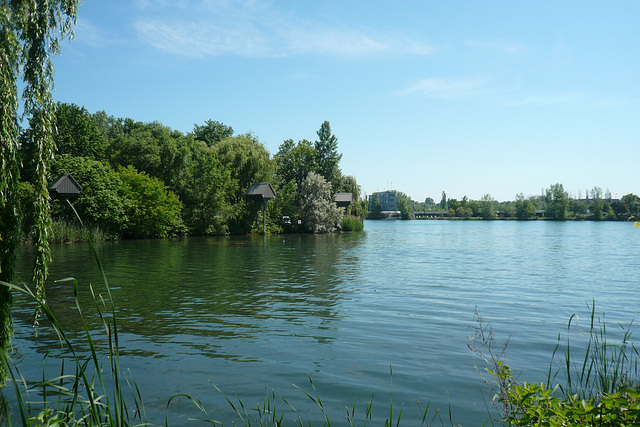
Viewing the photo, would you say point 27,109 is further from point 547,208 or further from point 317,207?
point 547,208

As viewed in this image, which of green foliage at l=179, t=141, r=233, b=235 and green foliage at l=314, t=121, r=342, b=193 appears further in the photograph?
green foliage at l=314, t=121, r=342, b=193

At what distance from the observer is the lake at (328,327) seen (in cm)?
593

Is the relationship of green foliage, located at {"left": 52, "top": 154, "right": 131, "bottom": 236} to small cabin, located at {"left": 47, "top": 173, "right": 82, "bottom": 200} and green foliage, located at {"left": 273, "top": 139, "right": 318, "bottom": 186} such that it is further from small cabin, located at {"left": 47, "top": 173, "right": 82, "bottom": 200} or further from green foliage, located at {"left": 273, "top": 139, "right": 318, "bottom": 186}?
green foliage, located at {"left": 273, "top": 139, "right": 318, "bottom": 186}

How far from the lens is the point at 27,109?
5352mm

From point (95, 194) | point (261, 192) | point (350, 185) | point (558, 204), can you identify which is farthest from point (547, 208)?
point (95, 194)

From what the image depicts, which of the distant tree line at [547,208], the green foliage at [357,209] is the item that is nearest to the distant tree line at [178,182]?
the green foliage at [357,209]

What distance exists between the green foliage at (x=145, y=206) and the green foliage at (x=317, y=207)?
16.8 metres

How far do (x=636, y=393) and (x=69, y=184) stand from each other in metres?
36.3

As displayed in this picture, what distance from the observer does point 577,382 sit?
5.98 metres

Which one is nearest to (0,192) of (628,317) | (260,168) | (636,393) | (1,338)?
(1,338)

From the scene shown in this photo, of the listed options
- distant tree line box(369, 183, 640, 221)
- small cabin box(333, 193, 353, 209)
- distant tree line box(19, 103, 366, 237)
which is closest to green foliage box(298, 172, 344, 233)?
distant tree line box(19, 103, 366, 237)

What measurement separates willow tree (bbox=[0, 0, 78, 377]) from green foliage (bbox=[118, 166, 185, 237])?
35.1 metres

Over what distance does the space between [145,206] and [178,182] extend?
6119 mm

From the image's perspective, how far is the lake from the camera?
19.5 feet
